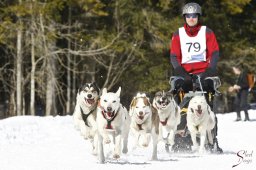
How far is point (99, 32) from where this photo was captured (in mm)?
25359

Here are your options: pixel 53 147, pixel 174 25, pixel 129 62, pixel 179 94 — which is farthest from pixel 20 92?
pixel 179 94

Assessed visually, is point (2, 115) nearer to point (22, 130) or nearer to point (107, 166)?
point (22, 130)

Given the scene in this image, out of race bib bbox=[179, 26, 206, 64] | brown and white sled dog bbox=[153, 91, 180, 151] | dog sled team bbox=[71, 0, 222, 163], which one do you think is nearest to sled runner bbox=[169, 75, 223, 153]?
dog sled team bbox=[71, 0, 222, 163]

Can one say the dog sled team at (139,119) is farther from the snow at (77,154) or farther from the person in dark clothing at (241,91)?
the person in dark clothing at (241,91)

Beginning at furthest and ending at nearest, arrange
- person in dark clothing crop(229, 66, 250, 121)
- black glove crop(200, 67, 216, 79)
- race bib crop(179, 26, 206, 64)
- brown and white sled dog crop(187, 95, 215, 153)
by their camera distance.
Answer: person in dark clothing crop(229, 66, 250, 121)
race bib crop(179, 26, 206, 64)
black glove crop(200, 67, 216, 79)
brown and white sled dog crop(187, 95, 215, 153)

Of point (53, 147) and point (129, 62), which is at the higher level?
point (129, 62)

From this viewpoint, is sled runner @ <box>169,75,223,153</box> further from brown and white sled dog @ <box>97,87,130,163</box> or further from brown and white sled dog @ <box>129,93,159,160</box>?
brown and white sled dog @ <box>97,87,130,163</box>

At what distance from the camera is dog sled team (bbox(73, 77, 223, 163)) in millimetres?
6766

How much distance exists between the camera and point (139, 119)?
6.86 m

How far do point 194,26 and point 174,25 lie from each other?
690 inches

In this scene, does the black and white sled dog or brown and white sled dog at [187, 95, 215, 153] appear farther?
brown and white sled dog at [187, 95, 215, 153]

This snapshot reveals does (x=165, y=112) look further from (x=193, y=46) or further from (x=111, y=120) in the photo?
(x=193, y=46)

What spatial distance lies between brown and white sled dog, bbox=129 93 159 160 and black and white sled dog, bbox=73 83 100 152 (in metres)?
0.47

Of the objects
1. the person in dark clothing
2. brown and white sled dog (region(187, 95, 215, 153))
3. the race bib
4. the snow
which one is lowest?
the snow
